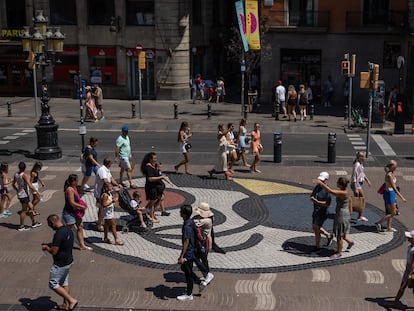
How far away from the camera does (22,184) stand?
16.9 metres

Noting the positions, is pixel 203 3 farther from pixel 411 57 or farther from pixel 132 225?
pixel 132 225

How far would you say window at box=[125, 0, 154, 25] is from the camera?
42844 mm

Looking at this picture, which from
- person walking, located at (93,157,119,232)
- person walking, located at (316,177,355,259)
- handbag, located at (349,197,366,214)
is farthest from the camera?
handbag, located at (349,197,366,214)

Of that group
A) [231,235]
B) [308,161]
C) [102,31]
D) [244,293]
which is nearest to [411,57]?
[308,161]

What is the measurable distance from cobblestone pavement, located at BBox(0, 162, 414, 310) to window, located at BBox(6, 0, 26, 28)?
93.5 feet

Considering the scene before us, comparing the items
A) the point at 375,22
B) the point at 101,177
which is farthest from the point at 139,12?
the point at 101,177

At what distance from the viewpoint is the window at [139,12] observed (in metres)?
42.8

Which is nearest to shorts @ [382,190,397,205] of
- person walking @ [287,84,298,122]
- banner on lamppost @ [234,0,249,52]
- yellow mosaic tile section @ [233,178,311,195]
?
yellow mosaic tile section @ [233,178,311,195]

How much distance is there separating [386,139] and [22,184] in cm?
1836

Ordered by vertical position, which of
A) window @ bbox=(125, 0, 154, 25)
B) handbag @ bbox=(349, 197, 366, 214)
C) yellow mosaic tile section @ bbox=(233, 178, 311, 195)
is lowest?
yellow mosaic tile section @ bbox=(233, 178, 311, 195)

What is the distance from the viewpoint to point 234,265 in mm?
14539

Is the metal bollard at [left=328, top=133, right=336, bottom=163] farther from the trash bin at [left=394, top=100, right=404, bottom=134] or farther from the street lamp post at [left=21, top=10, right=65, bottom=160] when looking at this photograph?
the street lamp post at [left=21, top=10, right=65, bottom=160]

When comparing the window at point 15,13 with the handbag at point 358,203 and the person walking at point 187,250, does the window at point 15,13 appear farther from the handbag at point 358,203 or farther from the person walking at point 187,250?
the person walking at point 187,250

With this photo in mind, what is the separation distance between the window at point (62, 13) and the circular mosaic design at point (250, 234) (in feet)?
85.0
